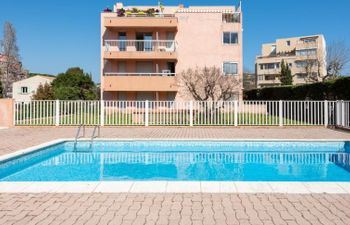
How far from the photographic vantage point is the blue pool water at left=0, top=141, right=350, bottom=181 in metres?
8.21

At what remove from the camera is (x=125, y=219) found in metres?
4.34

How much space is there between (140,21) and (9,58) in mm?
38308

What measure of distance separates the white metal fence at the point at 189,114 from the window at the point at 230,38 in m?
16.0

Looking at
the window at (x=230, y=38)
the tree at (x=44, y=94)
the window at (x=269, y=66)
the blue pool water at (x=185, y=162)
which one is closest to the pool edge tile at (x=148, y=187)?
the blue pool water at (x=185, y=162)

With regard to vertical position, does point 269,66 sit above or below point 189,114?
above

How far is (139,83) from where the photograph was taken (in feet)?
102

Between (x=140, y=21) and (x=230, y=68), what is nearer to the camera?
(x=140, y=21)

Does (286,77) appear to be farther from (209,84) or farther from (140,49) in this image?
(209,84)

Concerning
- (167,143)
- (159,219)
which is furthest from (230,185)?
(167,143)

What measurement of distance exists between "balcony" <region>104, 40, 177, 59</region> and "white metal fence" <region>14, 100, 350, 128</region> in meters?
13.6

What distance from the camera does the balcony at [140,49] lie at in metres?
31.8

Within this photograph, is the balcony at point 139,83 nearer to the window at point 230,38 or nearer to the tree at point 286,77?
the window at point 230,38

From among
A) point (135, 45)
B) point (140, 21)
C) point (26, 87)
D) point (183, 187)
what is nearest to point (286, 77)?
point (135, 45)

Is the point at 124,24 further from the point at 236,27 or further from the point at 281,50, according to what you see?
the point at 281,50
